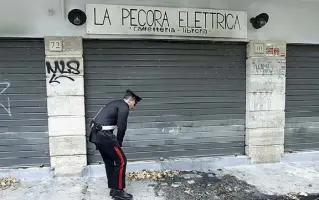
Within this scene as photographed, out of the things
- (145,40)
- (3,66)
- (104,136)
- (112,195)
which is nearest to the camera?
(104,136)

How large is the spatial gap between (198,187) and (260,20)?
10.8 feet

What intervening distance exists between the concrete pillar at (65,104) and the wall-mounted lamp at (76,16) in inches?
10.5

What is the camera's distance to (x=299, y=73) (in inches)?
251

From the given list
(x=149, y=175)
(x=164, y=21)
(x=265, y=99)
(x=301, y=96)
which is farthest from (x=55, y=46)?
(x=301, y=96)

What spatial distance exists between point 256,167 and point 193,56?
251 centimetres

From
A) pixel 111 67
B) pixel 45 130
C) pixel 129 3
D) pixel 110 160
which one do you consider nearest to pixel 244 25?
pixel 129 3

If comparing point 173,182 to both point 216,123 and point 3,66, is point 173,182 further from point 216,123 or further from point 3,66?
point 3,66

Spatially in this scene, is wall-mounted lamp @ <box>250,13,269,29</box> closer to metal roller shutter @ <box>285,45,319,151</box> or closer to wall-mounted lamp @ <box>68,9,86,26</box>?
metal roller shutter @ <box>285,45,319,151</box>

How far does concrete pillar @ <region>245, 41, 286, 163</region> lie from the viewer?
6.07m

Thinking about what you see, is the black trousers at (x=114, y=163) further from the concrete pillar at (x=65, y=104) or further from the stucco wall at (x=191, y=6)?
the stucco wall at (x=191, y=6)

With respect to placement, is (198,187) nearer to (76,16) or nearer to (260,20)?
(260,20)

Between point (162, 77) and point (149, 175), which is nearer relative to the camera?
point (149, 175)

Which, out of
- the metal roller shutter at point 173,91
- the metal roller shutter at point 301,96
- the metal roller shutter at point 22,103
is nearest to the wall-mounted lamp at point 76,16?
the metal roller shutter at point 173,91

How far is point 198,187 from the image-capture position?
5125 millimetres
